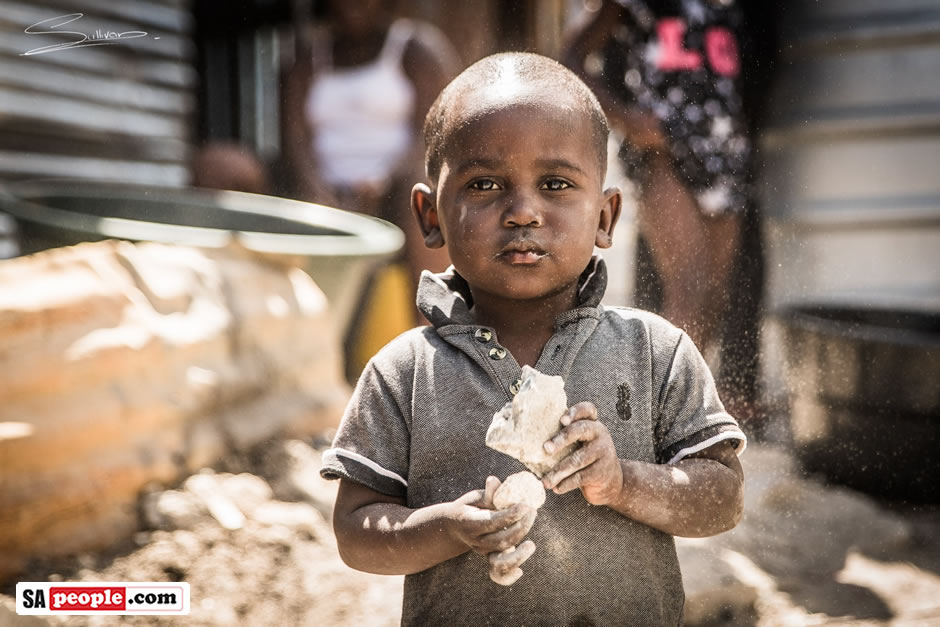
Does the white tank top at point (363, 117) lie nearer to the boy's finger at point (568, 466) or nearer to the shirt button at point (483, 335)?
the shirt button at point (483, 335)

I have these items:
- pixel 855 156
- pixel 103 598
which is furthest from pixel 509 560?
pixel 855 156

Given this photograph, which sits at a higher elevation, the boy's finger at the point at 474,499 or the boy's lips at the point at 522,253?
the boy's lips at the point at 522,253

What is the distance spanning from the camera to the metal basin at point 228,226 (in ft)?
6.82

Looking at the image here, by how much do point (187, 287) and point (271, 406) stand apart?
1.12 ft

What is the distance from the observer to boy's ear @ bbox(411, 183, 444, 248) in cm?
134

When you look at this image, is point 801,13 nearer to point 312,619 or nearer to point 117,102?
point 312,619

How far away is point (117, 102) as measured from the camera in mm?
2551

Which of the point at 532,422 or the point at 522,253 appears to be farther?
the point at 522,253

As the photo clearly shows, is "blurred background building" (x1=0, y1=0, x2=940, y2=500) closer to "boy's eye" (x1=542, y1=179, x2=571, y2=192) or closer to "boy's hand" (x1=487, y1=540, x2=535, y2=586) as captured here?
"boy's eye" (x1=542, y1=179, x2=571, y2=192)

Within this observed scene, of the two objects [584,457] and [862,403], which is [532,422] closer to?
[584,457]

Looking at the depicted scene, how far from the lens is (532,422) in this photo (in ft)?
3.47

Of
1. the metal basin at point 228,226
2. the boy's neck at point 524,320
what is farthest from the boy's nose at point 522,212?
the metal basin at point 228,226

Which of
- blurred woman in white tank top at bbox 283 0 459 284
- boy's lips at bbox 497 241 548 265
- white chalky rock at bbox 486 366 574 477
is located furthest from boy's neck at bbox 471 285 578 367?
blurred woman in white tank top at bbox 283 0 459 284

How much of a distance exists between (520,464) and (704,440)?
0.26 m
